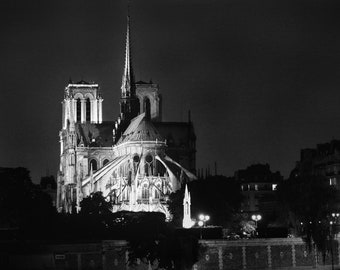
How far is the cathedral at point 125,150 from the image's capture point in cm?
13400

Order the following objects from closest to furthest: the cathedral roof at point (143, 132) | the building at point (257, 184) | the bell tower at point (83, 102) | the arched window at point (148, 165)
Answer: the arched window at point (148, 165), the cathedral roof at point (143, 132), the building at point (257, 184), the bell tower at point (83, 102)

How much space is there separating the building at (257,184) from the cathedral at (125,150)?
713 centimetres

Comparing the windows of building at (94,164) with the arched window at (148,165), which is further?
the windows of building at (94,164)

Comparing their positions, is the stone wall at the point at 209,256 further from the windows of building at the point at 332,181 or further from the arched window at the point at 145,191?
the arched window at the point at 145,191

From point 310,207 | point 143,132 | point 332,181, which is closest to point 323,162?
point 332,181

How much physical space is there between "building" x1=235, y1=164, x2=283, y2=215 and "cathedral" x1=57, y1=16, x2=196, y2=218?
23.4ft

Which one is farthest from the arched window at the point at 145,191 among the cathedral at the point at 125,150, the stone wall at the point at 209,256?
the stone wall at the point at 209,256

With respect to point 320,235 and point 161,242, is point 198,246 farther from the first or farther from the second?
point 320,235

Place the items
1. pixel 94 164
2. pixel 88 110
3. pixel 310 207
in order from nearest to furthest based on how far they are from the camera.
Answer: pixel 310 207
pixel 94 164
pixel 88 110

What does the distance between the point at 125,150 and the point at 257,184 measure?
1683cm

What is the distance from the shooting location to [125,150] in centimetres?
14262

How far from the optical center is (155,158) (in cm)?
13862

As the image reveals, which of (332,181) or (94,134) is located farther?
(94,134)

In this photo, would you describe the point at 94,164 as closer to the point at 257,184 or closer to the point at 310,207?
the point at 257,184
